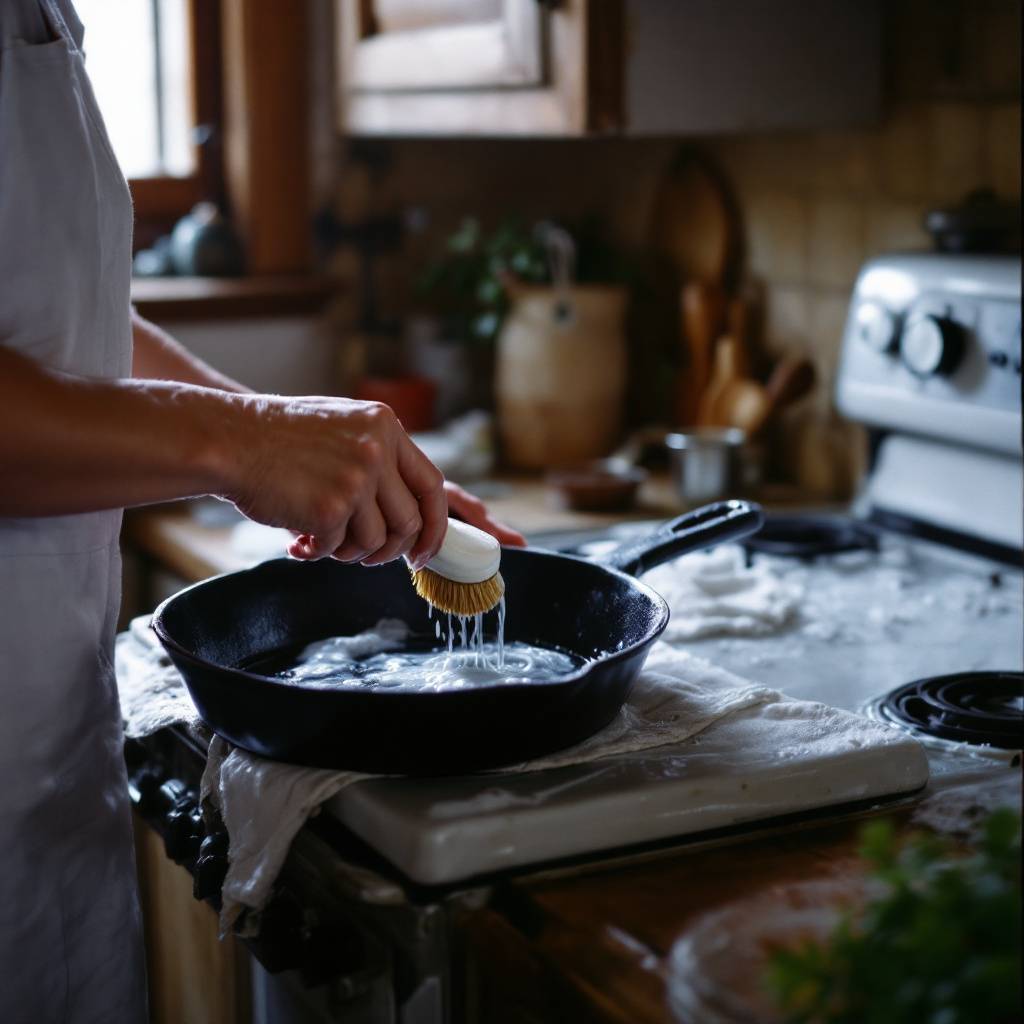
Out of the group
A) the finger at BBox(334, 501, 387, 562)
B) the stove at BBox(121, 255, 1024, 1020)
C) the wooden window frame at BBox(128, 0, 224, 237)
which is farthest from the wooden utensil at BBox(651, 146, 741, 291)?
the finger at BBox(334, 501, 387, 562)

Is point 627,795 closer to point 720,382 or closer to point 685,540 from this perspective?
point 685,540

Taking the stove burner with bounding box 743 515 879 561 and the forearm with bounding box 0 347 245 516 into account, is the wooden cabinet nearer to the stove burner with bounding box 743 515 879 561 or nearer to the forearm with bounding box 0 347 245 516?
the stove burner with bounding box 743 515 879 561

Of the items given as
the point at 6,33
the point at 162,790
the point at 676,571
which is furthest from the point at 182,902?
the point at 6,33

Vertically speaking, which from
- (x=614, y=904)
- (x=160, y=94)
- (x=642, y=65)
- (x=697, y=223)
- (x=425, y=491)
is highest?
(x=160, y=94)

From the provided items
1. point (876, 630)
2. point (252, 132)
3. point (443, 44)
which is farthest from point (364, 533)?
point (252, 132)

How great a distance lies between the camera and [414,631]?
1253 millimetres

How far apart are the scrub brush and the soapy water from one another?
34 millimetres

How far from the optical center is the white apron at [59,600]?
0.98 metres

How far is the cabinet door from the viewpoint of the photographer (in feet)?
5.67

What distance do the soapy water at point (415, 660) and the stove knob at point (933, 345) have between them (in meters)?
0.64

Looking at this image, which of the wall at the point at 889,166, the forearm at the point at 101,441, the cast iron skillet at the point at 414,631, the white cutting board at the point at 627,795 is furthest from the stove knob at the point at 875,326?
the forearm at the point at 101,441

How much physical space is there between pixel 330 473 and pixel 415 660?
0.88 ft

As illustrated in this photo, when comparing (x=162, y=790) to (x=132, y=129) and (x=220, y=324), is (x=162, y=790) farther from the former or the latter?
(x=132, y=129)

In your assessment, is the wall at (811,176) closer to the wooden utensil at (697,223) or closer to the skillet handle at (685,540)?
the wooden utensil at (697,223)
